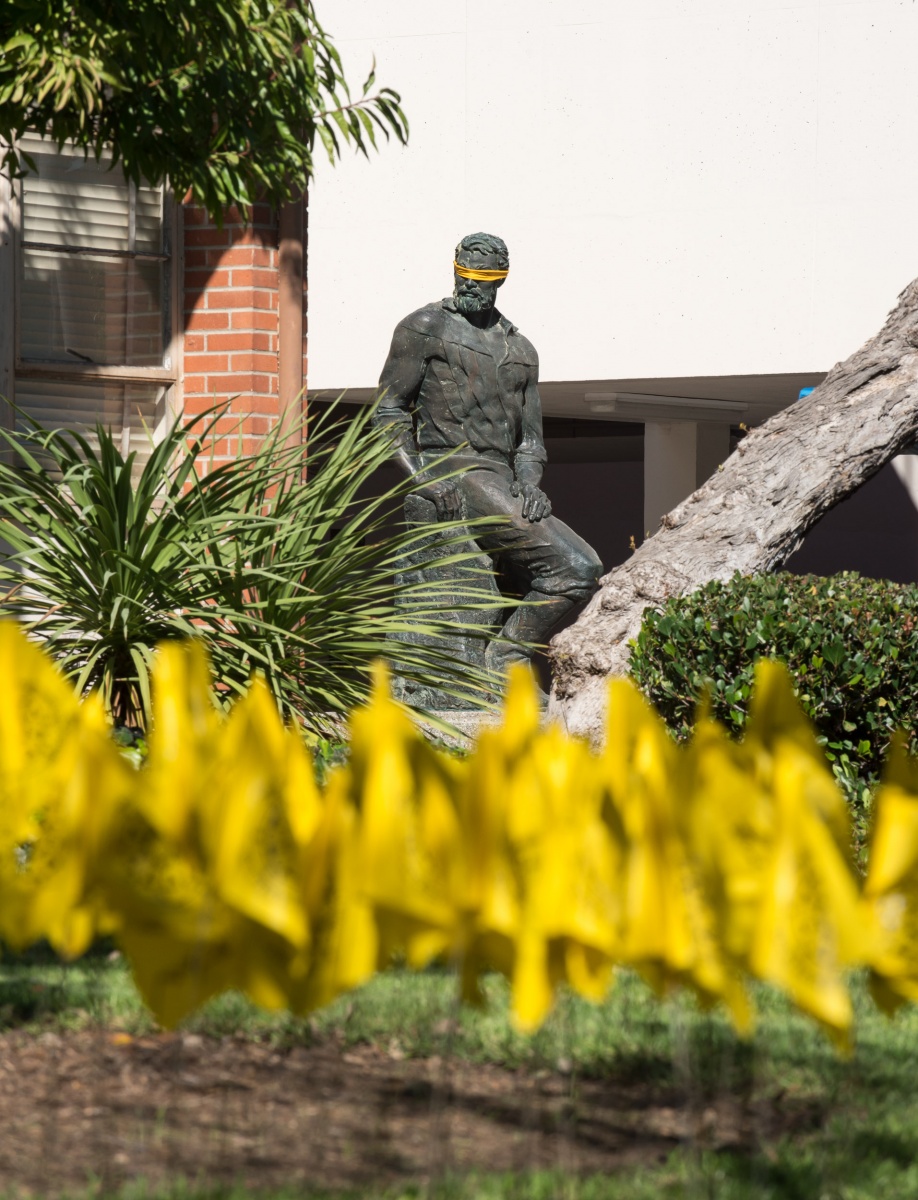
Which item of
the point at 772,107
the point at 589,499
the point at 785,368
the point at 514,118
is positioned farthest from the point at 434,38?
the point at 589,499

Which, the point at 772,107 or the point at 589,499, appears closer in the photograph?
the point at 772,107

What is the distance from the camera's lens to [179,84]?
4879 millimetres

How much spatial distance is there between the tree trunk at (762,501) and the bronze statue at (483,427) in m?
0.22

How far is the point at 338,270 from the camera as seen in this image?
11711 millimetres

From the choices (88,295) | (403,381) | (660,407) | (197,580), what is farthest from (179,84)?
(660,407)

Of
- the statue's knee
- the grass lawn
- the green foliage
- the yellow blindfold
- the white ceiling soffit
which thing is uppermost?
the green foliage

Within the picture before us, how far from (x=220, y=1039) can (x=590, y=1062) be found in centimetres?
69

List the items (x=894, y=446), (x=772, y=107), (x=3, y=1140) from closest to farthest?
1. (x=3, y=1140)
2. (x=894, y=446)
3. (x=772, y=107)

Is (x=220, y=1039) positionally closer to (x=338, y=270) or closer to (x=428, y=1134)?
(x=428, y=1134)

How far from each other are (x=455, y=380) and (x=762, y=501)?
172 centimetres

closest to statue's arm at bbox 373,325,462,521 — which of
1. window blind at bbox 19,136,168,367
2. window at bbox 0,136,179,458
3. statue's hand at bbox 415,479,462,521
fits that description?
statue's hand at bbox 415,479,462,521

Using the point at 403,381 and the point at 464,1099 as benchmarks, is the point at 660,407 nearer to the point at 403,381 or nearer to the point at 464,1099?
the point at 403,381

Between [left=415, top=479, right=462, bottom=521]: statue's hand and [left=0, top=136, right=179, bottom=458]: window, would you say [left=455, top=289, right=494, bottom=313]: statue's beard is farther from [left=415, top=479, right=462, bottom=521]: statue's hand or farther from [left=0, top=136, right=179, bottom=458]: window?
[left=0, top=136, right=179, bottom=458]: window

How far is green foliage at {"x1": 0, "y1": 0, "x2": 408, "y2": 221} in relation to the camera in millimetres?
4312
